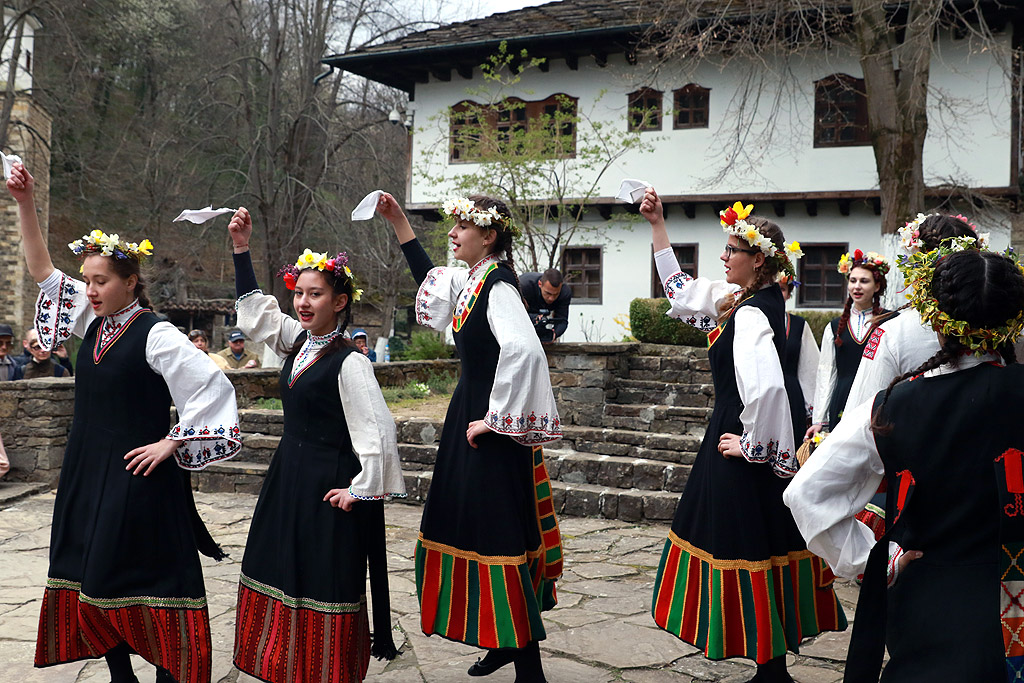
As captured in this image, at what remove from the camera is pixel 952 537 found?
6.85 ft

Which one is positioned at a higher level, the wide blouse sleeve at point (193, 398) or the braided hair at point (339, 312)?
the braided hair at point (339, 312)

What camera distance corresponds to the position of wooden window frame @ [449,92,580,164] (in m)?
16.2

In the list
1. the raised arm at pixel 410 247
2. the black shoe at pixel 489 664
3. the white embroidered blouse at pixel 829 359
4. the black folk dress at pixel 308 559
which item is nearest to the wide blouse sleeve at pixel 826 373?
the white embroidered blouse at pixel 829 359

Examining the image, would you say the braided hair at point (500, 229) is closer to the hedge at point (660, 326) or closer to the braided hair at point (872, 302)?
the braided hair at point (872, 302)

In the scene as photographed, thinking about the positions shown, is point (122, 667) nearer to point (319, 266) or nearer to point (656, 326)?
point (319, 266)

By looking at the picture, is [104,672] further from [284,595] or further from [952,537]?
[952,537]

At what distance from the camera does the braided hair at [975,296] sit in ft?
7.00

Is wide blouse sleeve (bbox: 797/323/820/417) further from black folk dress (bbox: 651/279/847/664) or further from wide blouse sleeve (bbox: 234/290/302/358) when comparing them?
wide blouse sleeve (bbox: 234/290/302/358)


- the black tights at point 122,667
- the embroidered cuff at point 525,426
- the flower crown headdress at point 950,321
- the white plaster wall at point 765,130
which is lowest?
the black tights at point 122,667

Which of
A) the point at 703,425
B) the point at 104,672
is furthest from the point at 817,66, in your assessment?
the point at 104,672

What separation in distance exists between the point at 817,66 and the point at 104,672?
16.0 meters

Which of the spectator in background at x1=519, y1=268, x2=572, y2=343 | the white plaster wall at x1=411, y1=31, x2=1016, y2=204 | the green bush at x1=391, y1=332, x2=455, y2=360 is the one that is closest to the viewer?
the spectator in background at x1=519, y1=268, x2=572, y2=343

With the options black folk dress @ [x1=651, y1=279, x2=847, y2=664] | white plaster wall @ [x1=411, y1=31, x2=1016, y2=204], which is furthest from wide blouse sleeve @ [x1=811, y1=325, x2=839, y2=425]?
white plaster wall @ [x1=411, y1=31, x2=1016, y2=204]

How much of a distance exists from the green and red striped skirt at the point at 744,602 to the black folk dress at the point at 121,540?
6.03 feet
